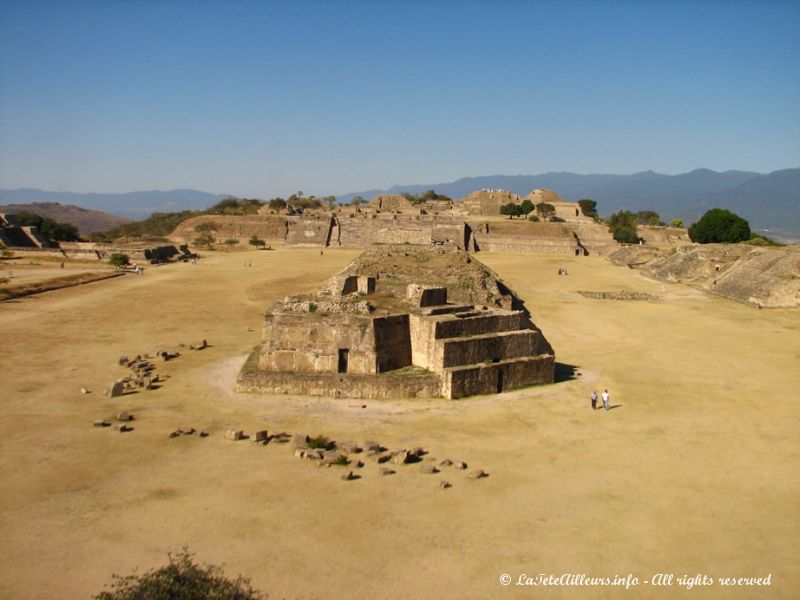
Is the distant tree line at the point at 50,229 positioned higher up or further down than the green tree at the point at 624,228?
higher up

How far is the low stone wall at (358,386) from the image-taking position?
16125 mm

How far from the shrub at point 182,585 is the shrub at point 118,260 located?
42401 mm

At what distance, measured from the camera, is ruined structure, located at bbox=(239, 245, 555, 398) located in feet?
53.1

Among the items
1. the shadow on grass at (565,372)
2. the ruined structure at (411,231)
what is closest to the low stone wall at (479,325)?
the shadow on grass at (565,372)

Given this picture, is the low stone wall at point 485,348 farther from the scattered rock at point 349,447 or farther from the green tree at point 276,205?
the green tree at point 276,205

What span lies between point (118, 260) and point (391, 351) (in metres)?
36.3

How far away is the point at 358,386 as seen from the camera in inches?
635

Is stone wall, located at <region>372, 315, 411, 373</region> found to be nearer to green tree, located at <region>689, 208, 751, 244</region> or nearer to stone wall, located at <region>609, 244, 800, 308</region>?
stone wall, located at <region>609, 244, 800, 308</region>

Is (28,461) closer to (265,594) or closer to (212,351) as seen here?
(265,594)

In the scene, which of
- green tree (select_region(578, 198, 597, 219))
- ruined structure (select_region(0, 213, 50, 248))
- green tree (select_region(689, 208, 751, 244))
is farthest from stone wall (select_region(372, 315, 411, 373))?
green tree (select_region(578, 198, 597, 219))

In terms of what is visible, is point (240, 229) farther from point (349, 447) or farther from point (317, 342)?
point (349, 447)

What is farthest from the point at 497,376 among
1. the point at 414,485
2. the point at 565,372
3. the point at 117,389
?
the point at 117,389

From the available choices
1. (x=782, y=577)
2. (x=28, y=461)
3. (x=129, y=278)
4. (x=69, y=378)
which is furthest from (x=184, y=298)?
(x=782, y=577)

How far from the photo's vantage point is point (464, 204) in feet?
266
